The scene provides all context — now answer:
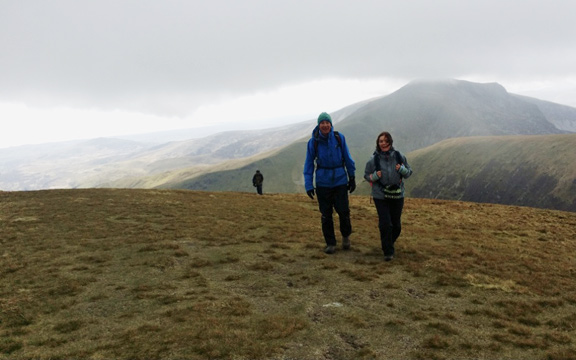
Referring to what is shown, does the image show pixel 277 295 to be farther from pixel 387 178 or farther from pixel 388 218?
pixel 387 178

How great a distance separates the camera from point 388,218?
488 inches

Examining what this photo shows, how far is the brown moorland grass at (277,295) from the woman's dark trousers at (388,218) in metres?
0.82

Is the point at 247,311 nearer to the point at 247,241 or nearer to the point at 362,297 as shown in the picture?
the point at 362,297

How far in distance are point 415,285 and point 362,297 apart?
2065mm

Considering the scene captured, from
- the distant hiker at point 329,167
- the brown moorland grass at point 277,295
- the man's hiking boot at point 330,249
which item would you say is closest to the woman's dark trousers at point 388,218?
the brown moorland grass at point 277,295

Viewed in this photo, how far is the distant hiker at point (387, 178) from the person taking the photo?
39.7 feet

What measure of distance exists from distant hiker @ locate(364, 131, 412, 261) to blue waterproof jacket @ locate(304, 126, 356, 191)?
0.87m

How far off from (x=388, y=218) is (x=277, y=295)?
17.3ft

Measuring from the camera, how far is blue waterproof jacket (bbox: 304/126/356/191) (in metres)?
12.6

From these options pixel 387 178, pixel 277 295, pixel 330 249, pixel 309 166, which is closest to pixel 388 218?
pixel 387 178

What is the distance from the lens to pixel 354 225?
21.6 meters

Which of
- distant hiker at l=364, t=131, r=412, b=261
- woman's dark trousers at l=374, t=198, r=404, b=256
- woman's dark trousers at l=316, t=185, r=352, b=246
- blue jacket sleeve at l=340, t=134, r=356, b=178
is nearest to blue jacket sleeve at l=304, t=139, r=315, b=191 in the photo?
woman's dark trousers at l=316, t=185, r=352, b=246

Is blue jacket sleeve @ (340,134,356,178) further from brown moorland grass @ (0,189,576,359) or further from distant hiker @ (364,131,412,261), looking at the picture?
brown moorland grass @ (0,189,576,359)

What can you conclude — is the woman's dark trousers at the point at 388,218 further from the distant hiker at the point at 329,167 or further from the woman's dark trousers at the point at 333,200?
the distant hiker at the point at 329,167
